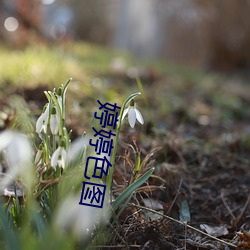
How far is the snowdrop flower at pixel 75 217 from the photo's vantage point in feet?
3.38

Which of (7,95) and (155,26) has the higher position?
(155,26)

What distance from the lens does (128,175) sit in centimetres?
166

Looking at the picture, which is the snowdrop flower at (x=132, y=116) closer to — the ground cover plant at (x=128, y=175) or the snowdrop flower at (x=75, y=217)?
the ground cover plant at (x=128, y=175)

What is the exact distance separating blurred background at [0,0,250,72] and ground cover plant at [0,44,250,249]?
2.57m

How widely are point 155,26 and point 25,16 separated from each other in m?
4.25

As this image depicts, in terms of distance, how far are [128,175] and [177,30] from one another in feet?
25.1

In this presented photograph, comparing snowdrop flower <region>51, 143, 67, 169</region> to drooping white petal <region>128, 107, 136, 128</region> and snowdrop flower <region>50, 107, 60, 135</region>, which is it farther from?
drooping white petal <region>128, 107, 136, 128</region>

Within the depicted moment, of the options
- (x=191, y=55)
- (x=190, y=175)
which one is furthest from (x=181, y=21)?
(x=190, y=175)

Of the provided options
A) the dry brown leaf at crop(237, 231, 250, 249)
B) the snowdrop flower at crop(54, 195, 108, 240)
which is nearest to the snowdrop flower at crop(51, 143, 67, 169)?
the snowdrop flower at crop(54, 195, 108, 240)

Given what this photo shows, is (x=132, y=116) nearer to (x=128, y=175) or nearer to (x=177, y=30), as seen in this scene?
(x=128, y=175)

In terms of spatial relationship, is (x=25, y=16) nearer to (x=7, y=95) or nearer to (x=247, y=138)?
(x=7, y=95)

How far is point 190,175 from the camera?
200 centimetres

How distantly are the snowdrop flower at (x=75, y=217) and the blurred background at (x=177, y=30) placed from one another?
14.1 feet

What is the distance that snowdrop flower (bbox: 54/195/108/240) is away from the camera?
Answer: 1029 mm
